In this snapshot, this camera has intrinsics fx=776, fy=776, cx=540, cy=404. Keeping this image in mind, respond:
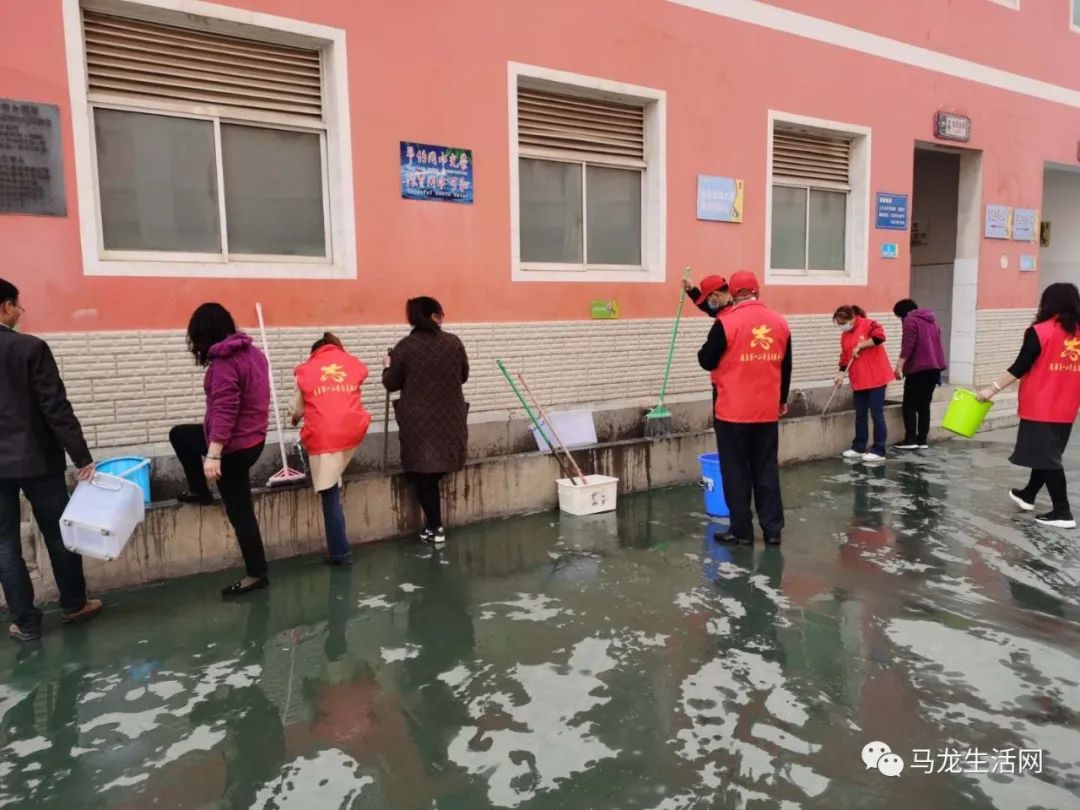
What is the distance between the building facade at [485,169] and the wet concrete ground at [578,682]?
2.22 m

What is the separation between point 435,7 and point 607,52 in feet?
5.94

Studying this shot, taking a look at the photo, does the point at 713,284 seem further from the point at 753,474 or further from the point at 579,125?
the point at 579,125

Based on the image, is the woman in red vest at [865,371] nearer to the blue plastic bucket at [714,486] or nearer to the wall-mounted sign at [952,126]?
the blue plastic bucket at [714,486]

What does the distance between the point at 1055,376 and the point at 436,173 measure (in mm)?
4931

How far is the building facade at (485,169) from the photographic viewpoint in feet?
17.3

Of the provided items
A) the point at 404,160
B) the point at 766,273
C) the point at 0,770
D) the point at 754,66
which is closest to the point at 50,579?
the point at 0,770

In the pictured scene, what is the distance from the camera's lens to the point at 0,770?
2.83m

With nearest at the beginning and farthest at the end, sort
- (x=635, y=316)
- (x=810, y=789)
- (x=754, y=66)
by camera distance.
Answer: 1. (x=810, y=789)
2. (x=635, y=316)
3. (x=754, y=66)

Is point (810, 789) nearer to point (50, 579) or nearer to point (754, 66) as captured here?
point (50, 579)

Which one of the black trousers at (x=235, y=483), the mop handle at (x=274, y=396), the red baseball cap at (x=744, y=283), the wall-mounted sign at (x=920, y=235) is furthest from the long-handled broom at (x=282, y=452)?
the wall-mounted sign at (x=920, y=235)

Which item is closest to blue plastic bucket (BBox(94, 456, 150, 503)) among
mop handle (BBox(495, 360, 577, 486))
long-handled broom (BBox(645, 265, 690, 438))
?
mop handle (BBox(495, 360, 577, 486))

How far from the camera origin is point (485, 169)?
22.4 ft

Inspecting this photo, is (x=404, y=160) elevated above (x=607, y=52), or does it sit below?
below

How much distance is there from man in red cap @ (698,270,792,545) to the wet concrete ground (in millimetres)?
307
